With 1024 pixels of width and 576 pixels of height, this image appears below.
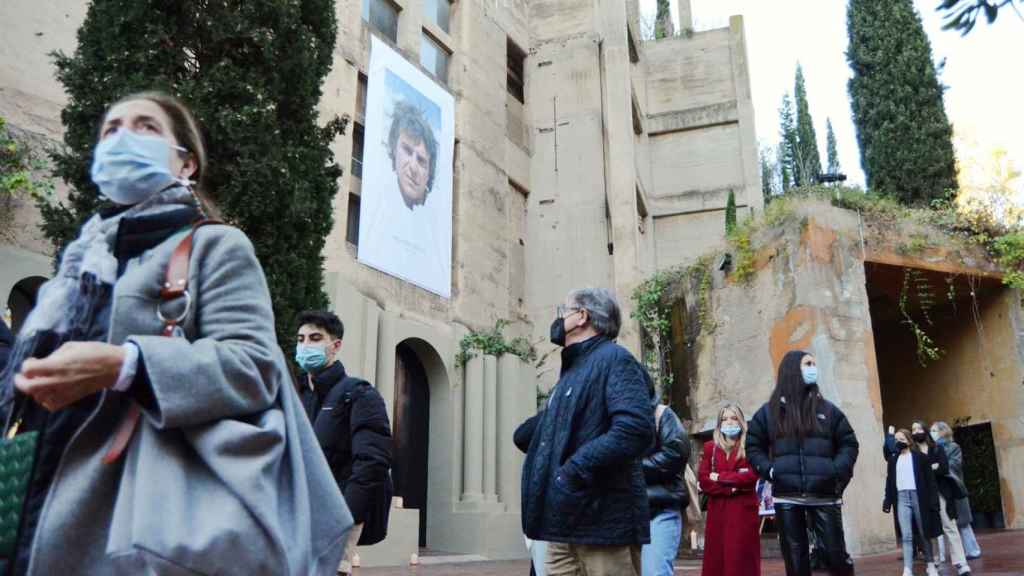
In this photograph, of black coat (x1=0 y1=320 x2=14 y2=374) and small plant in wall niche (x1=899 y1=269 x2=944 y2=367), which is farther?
small plant in wall niche (x1=899 y1=269 x2=944 y2=367)

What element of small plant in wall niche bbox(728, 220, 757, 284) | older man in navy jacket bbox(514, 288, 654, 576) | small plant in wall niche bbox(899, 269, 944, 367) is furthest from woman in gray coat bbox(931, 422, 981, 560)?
older man in navy jacket bbox(514, 288, 654, 576)

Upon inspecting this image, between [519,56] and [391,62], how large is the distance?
890 centimetres

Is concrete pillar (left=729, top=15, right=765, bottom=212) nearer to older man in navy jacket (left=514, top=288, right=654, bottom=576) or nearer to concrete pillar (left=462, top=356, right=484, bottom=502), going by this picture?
concrete pillar (left=462, top=356, right=484, bottom=502)

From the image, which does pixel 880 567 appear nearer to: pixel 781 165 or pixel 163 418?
pixel 163 418

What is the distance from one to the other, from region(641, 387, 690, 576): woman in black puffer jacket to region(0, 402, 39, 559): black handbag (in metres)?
4.48

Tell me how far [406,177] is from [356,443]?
14760mm

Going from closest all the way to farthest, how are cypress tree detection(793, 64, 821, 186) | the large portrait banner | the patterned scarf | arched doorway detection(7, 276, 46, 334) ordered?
1. the patterned scarf
2. arched doorway detection(7, 276, 46, 334)
3. the large portrait banner
4. cypress tree detection(793, 64, 821, 186)

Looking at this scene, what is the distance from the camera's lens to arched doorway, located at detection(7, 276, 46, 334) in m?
11.1

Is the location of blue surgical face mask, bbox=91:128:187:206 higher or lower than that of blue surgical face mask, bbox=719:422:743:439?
higher

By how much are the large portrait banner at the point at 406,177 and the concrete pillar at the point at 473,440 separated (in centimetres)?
227

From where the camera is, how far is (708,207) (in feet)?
101

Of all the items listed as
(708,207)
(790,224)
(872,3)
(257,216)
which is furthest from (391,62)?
(708,207)

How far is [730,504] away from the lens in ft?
21.2

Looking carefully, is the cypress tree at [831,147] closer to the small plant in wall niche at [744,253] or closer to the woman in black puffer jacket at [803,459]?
the small plant in wall niche at [744,253]
